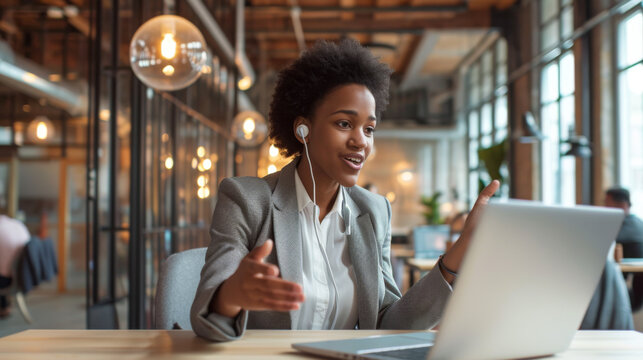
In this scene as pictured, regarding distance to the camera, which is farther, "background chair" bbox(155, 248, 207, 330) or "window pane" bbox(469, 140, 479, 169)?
"window pane" bbox(469, 140, 479, 169)

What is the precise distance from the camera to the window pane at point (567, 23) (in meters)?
8.93

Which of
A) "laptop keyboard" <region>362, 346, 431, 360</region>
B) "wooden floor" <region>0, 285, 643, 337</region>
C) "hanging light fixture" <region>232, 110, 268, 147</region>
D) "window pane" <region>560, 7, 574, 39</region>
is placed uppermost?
"window pane" <region>560, 7, 574, 39</region>

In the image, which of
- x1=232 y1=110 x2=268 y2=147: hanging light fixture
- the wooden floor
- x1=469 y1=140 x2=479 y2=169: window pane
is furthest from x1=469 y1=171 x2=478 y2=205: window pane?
the wooden floor

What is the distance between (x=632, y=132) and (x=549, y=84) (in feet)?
8.78

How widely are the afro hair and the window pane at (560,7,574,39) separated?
795 centimetres

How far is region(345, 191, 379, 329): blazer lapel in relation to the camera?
5.24 feet

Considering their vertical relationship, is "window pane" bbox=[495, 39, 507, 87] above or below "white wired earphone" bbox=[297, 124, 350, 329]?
above

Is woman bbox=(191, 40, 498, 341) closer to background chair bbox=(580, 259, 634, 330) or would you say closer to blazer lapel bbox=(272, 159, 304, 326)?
blazer lapel bbox=(272, 159, 304, 326)

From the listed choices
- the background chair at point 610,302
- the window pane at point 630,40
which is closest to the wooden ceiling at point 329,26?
the window pane at point 630,40

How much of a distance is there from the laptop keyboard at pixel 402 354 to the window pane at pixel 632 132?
663 cm

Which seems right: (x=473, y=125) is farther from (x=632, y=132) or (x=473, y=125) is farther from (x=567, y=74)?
(x=632, y=132)

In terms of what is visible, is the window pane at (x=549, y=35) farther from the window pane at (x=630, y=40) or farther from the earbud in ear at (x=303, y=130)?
the earbud in ear at (x=303, y=130)

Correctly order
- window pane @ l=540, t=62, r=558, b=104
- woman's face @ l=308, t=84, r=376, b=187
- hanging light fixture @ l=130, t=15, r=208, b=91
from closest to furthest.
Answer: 1. woman's face @ l=308, t=84, r=376, b=187
2. hanging light fixture @ l=130, t=15, r=208, b=91
3. window pane @ l=540, t=62, r=558, b=104

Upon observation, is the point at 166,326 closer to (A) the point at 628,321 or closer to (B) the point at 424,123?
(A) the point at 628,321
